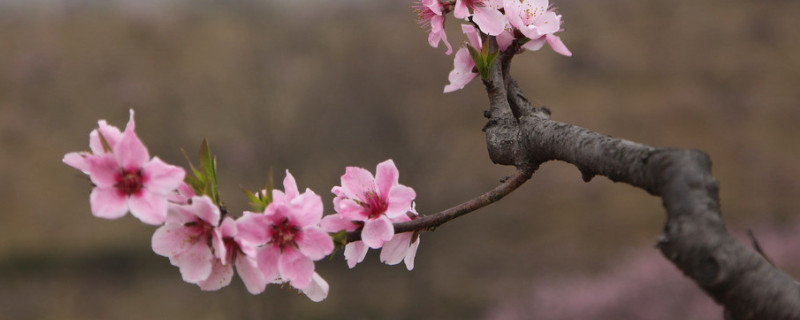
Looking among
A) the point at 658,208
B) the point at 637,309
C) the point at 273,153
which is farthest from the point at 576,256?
the point at 637,309

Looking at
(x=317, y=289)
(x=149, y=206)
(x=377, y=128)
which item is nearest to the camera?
(x=149, y=206)

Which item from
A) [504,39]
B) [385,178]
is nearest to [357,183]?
[385,178]

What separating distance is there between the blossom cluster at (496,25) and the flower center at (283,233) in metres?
0.42

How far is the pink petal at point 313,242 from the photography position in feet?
3.09

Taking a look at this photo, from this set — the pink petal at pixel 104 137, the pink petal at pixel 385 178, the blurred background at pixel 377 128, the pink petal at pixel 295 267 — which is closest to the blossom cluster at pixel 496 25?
the pink petal at pixel 385 178

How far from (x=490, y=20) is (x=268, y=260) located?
1.76 ft

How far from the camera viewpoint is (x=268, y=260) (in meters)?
0.97

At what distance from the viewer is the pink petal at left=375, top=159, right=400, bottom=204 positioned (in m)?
1.05

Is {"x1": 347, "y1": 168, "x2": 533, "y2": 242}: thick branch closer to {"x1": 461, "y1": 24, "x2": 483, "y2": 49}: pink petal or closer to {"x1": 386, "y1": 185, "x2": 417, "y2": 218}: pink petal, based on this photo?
{"x1": 386, "y1": 185, "x2": 417, "y2": 218}: pink petal

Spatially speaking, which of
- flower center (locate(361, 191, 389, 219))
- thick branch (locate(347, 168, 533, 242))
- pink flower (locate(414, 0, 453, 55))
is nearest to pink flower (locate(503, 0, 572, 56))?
pink flower (locate(414, 0, 453, 55))

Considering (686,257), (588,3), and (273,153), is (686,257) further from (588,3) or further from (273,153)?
Result: (588,3)

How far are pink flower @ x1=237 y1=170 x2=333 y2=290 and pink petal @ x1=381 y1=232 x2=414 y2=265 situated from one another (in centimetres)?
16

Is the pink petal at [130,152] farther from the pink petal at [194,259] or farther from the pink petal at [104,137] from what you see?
the pink petal at [194,259]

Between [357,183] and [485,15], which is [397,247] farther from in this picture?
[485,15]
